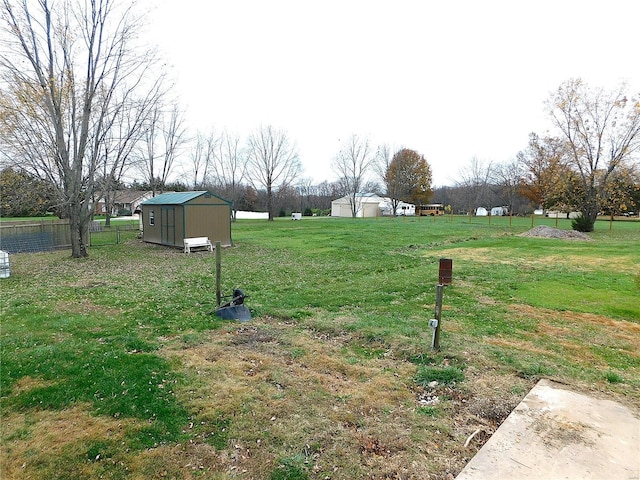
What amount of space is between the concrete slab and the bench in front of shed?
15257mm

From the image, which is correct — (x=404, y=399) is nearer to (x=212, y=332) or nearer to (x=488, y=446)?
(x=488, y=446)

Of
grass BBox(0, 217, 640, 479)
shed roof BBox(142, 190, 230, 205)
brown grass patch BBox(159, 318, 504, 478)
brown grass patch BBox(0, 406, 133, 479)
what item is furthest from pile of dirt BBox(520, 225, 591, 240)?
brown grass patch BBox(0, 406, 133, 479)

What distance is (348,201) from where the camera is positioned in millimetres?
61062

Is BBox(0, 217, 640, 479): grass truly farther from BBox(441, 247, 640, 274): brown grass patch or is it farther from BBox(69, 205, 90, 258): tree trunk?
BBox(69, 205, 90, 258): tree trunk

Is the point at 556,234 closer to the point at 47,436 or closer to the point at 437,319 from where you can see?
the point at 437,319

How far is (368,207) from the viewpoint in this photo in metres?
61.4

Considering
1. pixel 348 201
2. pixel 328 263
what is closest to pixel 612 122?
pixel 328 263

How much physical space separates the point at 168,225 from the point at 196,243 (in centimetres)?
263

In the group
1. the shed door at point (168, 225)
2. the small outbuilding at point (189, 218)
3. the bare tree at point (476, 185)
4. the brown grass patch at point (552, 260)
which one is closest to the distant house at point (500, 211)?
the bare tree at point (476, 185)

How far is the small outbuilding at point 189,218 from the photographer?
1767 centimetres

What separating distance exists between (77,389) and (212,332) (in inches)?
85.9

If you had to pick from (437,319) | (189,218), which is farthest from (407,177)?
(437,319)

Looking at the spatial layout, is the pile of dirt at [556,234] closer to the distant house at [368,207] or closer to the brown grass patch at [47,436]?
the brown grass patch at [47,436]

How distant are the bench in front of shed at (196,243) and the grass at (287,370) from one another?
6914mm
